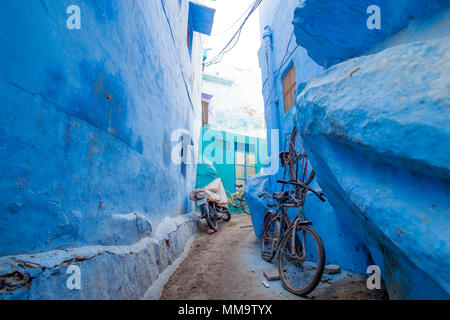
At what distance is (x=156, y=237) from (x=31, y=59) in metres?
2.66

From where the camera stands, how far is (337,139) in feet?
6.18

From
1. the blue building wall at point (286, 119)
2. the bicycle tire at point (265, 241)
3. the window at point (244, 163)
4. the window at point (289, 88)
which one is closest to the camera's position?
the blue building wall at point (286, 119)

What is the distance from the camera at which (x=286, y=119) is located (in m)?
6.52

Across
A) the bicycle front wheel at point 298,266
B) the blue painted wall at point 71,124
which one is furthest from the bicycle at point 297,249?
the blue painted wall at point 71,124

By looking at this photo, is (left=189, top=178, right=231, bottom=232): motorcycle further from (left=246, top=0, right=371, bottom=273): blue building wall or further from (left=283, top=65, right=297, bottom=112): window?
(left=283, top=65, right=297, bottom=112): window

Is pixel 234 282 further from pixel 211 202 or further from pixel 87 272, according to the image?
pixel 211 202

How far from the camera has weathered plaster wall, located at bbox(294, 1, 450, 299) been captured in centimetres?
125

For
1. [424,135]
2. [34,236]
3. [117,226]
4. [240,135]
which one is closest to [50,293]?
[34,236]

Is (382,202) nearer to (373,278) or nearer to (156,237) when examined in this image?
(373,278)

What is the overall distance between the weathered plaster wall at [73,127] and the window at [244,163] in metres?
12.7

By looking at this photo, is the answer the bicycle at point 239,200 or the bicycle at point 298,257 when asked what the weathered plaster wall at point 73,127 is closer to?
the bicycle at point 298,257

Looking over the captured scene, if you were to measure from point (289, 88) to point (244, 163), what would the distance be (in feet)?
33.3

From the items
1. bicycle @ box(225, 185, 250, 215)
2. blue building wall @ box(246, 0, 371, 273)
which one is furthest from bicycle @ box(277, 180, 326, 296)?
bicycle @ box(225, 185, 250, 215)

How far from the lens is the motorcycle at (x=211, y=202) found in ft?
25.1
